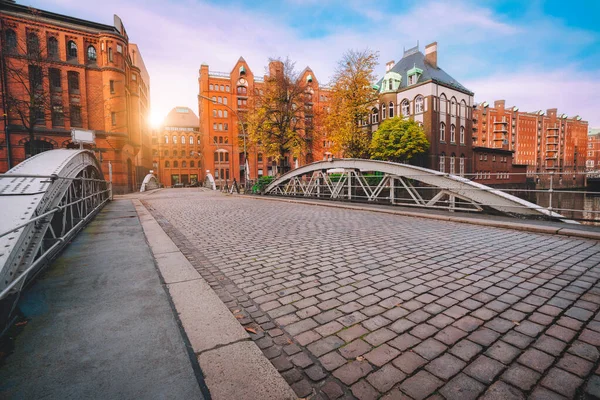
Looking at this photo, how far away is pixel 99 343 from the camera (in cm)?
214

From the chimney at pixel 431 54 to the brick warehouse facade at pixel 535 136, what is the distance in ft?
129

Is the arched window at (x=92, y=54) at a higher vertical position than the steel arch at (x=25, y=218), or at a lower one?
higher

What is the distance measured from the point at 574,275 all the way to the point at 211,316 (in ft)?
14.2

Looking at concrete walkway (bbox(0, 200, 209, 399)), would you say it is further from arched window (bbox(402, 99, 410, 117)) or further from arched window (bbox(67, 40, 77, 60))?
arched window (bbox(67, 40, 77, 60))

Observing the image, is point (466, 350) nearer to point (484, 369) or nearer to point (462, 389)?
point (484, 369)

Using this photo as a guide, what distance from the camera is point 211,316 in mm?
2527

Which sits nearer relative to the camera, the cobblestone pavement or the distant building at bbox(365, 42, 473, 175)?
the cobblestone pavement

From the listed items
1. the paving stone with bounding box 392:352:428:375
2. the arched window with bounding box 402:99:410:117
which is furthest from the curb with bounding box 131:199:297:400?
the arched window with bounding box 402:99:410:117

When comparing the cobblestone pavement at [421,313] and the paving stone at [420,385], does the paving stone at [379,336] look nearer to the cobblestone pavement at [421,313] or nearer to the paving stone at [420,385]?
the cobblestone pavement at [421,313]

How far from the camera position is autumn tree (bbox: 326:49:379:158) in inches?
1006

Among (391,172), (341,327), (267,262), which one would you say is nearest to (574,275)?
Result: (341,327)

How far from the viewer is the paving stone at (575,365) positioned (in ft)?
5.99

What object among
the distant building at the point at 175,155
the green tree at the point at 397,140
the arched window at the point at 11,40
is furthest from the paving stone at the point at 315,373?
the distant building at the point at 175,155

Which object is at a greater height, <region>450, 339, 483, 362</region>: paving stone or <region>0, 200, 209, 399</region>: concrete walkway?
<region>0, 200, 209, 399</region>: concrete walkway
